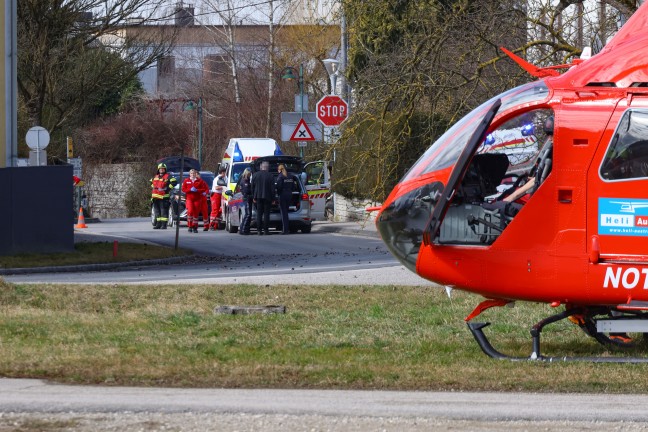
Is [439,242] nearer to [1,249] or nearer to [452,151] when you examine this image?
[452,151]

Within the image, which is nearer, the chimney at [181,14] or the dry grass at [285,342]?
the dry grass at [285,342]

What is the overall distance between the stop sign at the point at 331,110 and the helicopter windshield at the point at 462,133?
20909 mm

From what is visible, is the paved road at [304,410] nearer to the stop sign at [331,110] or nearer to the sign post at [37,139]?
the sign post at [37,139]

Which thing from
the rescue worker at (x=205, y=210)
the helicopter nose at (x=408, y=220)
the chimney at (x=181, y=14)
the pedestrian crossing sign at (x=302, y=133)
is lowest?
the rescue worker at (x=205, y=210)

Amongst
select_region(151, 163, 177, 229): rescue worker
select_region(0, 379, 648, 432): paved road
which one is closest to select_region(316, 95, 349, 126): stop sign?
select_region(151, 163, 177, 229): rescue worker

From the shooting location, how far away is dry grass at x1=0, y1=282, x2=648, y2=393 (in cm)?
919

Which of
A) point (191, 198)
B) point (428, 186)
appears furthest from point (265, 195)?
point (428, 186)

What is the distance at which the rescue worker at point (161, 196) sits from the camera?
34.0m

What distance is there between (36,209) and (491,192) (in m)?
13.8

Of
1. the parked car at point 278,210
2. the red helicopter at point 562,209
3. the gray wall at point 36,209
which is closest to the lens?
the red helicopter at point 562,209

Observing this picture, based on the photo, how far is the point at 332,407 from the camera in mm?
8141

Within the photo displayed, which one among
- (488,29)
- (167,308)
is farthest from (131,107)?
(167,308)

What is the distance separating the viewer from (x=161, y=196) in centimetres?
3400

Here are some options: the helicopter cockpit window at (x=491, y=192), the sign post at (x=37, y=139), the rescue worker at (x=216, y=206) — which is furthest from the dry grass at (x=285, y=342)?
the rescue worker at (x=216, y=206)
